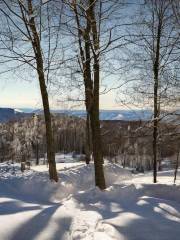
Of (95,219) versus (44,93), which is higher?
(44,93)

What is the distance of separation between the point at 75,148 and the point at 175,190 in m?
149

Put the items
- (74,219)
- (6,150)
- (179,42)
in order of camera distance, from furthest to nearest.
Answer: (6,150)
(179,42)
(74,219)

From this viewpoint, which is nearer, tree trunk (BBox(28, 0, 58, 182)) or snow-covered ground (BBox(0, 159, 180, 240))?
snow-covered ground (BBox(0, 159, 180, 240))

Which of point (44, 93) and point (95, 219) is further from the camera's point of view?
point (44, 93)

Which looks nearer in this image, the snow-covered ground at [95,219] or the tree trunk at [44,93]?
the snow-covered ground at [95,219]

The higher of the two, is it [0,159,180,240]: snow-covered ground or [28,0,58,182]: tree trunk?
[28,0,58,182]: tree trunk

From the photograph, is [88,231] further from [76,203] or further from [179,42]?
[179,42]

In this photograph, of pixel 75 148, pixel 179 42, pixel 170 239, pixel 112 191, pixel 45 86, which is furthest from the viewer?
pixel 75 148

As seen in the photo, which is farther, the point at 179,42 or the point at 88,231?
the point at 179,42

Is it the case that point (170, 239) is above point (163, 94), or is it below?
below

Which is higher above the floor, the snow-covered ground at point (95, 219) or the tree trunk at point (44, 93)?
the tree trunk at point (44, 93)

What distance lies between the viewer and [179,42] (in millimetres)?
10930

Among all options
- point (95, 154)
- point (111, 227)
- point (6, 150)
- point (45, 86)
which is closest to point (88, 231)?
point (111, 227)

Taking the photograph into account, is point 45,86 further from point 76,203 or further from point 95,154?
point 76,203
